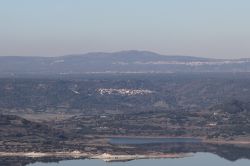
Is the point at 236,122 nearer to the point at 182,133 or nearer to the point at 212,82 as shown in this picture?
the point at 182,133

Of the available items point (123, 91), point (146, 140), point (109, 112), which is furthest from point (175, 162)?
point (123, 91)

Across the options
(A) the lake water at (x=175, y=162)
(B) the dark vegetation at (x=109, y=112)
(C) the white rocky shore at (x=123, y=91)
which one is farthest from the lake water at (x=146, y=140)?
(C) the white rocky shore at (x=123, y=91)

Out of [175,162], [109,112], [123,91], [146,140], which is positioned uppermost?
[123,91]

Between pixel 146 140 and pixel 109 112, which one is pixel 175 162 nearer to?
pixel 146 140

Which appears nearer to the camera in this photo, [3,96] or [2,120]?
[2,120]

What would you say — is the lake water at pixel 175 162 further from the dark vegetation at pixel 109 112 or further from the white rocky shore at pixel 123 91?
the white rocky shore at pixel 123 91

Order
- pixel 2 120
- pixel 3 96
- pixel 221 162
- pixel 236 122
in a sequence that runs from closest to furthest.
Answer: pixel 221 162, pixel 2 120, pixel 236 122, pixel 3 96

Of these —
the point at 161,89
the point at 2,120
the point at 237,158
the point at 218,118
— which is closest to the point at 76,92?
the point at 161,89

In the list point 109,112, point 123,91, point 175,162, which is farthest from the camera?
point 123,91

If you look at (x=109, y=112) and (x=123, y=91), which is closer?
(x=109, y=112)

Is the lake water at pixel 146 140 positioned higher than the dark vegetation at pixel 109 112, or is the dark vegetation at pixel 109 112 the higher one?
the dark vegetation at pixel 109 112

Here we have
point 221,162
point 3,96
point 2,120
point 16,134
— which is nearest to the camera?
point 221,162
